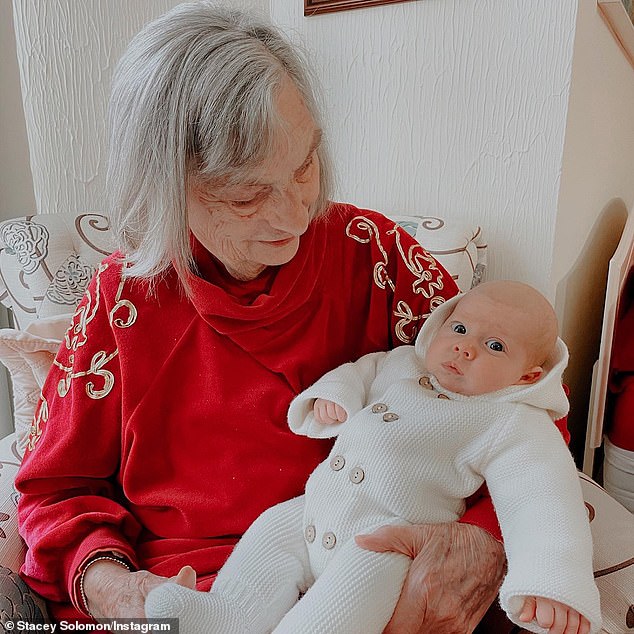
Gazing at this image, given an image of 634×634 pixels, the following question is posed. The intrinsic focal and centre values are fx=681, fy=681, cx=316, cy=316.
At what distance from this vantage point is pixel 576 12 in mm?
1296

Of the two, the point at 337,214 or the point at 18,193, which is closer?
the point at 337,214

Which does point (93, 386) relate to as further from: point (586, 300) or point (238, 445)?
point (586, 300)

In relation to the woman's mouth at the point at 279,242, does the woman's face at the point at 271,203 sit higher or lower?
higher

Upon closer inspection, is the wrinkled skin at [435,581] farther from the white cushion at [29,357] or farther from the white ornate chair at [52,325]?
the white cushion at [29,357]

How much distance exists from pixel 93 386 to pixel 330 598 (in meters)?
0.50

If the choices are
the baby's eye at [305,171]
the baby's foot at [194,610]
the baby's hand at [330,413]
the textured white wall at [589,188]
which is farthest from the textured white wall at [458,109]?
the baby's foot at [194,610]

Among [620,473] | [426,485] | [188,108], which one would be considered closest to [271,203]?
[188,108]

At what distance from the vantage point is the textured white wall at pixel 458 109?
137cm

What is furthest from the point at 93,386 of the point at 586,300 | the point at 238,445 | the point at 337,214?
the point at 586,300

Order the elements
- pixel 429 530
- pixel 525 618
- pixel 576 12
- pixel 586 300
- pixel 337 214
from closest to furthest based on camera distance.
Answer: pixel 525 618, pixel 429 530, pixel 337 214, pixel 576 12, pixel 586 300

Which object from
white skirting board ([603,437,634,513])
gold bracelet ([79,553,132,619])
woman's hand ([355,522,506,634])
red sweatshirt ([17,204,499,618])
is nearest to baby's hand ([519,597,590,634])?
woman's hand ([355,522,506,634])

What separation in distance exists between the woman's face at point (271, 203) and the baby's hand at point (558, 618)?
57 centimetres

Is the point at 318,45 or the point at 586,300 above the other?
the point at 318,45

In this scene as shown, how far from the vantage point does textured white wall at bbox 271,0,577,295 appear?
53.9 inches
